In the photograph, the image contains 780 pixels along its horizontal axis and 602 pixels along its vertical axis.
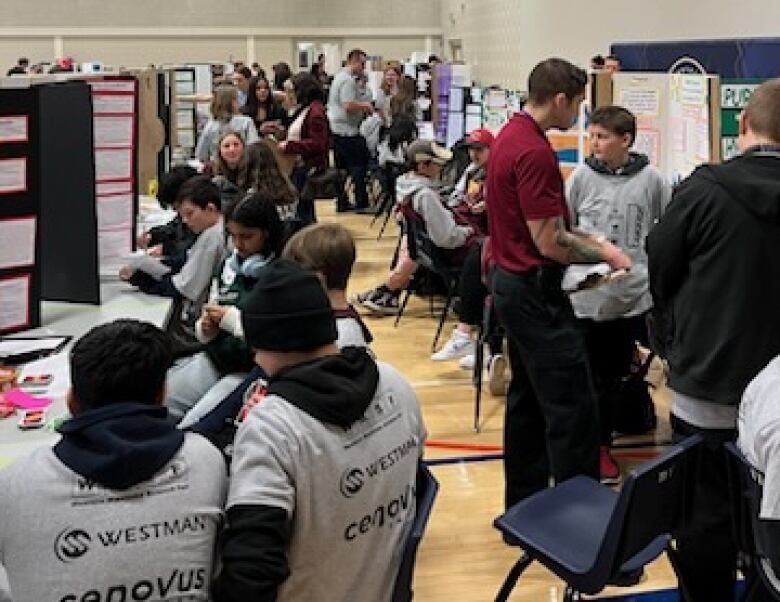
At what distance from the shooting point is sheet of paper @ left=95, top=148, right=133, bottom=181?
3500mm

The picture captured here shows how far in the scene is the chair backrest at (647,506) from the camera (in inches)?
82.1

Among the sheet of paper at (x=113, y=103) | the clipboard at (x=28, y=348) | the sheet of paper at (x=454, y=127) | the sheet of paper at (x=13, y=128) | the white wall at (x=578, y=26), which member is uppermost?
the white wall at (x=578, y=26)

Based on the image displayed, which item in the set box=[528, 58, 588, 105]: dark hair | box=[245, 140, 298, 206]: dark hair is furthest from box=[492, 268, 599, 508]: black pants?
box=[245, 140, 298, 206]: dark hair

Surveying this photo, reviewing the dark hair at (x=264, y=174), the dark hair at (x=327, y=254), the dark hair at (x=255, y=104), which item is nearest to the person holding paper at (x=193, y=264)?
the dark hair at (x=264, y=174)

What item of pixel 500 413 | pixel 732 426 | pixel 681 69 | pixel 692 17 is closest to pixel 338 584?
pixel 732 426

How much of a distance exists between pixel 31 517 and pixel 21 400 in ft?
3.10

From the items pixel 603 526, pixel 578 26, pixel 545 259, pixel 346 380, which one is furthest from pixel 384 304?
pixel 346 380

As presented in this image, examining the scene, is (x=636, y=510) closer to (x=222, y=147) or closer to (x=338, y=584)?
(x=338, y=584)

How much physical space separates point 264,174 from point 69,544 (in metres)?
3.26

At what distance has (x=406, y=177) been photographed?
6059mm

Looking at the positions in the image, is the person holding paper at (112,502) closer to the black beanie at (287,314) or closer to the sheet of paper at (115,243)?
the black beanie at (287,314)

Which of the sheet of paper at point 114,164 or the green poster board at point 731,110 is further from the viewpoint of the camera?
the green poster board at point 731,110

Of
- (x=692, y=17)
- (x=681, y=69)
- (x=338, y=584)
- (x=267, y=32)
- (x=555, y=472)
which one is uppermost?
(x=267, y=32)

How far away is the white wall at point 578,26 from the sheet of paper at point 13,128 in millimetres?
4959
